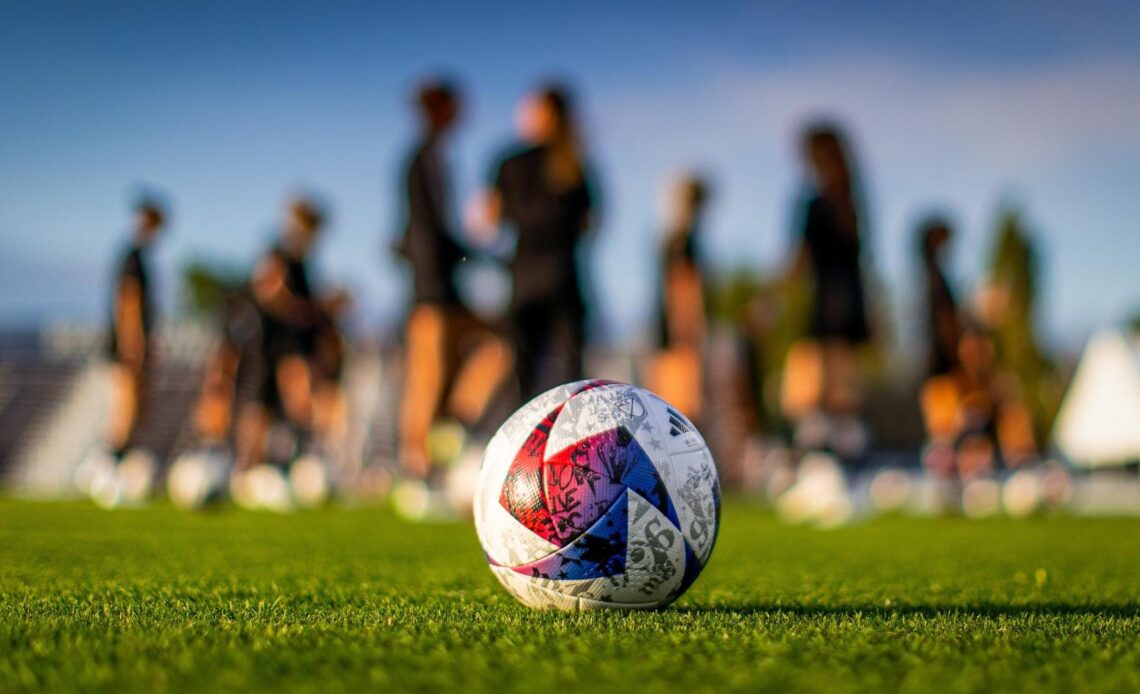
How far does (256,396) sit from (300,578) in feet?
22.4

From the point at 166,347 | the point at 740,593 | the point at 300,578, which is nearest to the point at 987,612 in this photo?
the point at 740,593

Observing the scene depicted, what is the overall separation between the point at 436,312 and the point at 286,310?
398 cm

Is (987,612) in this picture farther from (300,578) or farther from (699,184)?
(699,184)

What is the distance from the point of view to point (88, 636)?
2.19 m

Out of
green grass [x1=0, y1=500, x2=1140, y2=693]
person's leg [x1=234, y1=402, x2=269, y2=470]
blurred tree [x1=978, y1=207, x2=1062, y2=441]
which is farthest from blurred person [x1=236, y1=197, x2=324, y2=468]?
blurred tree [x1=978, y1=207, x2=1062, y2=441]

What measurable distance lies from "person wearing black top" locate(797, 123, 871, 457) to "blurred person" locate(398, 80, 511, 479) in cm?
228

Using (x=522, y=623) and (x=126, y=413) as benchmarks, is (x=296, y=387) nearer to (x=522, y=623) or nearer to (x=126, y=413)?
(x=126, y=413)

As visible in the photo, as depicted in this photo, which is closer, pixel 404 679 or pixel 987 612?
pixel 404 679

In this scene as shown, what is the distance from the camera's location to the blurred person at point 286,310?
33.7ft

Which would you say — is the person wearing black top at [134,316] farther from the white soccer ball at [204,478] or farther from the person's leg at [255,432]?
the white soccer ball at [204,478]

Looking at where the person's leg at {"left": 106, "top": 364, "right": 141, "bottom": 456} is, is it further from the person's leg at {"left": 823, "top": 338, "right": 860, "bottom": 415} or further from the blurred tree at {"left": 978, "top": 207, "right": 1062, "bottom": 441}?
the blurred tree at {"left": 978, "top": 207, "right": 1062, "bottom": 441}

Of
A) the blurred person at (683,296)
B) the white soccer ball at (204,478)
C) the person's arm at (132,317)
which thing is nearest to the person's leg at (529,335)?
the white soccer ball at (204,478)

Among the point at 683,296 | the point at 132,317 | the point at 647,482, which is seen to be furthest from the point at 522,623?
the point at 132,317

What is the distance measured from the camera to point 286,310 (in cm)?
1051
